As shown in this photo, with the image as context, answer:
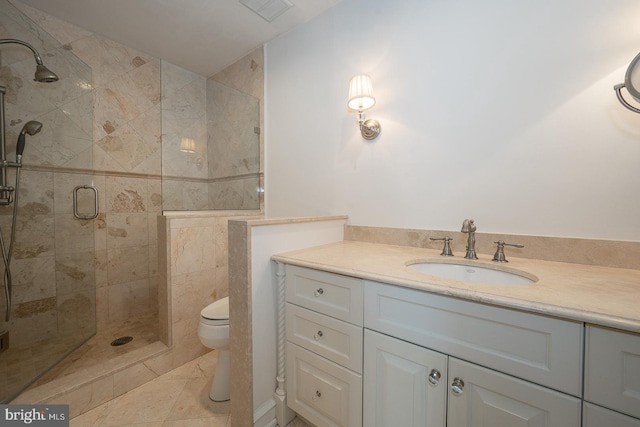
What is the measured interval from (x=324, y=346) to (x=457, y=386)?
466 millimetres

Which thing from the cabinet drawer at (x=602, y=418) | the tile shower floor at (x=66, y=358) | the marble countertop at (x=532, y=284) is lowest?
the tile shower floor at (x=66, y=358)

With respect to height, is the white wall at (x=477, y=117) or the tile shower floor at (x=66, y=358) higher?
the white wall at (x=477, y=117)

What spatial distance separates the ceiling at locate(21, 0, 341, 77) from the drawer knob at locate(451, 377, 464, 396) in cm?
208

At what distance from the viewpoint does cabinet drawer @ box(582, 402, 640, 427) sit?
52 centimetres

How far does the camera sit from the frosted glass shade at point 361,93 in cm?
137

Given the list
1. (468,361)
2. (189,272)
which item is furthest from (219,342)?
(468,361)

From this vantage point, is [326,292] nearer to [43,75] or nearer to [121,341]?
[121,341]

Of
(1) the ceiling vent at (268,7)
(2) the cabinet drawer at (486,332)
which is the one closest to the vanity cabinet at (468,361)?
(2) the cabinet drawer at (486,332)

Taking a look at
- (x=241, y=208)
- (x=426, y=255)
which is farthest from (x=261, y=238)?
(x=241, y=208)

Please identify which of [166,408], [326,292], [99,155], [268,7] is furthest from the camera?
[99,155]

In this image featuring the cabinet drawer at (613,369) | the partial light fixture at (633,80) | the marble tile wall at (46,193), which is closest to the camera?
the cabinet drawer at (613,369)

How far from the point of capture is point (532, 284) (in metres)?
0.74

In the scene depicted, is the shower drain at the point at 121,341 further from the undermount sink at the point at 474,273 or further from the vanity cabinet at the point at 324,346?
the undermount sink at the point at 474,273

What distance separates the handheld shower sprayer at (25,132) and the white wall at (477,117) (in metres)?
1.66
